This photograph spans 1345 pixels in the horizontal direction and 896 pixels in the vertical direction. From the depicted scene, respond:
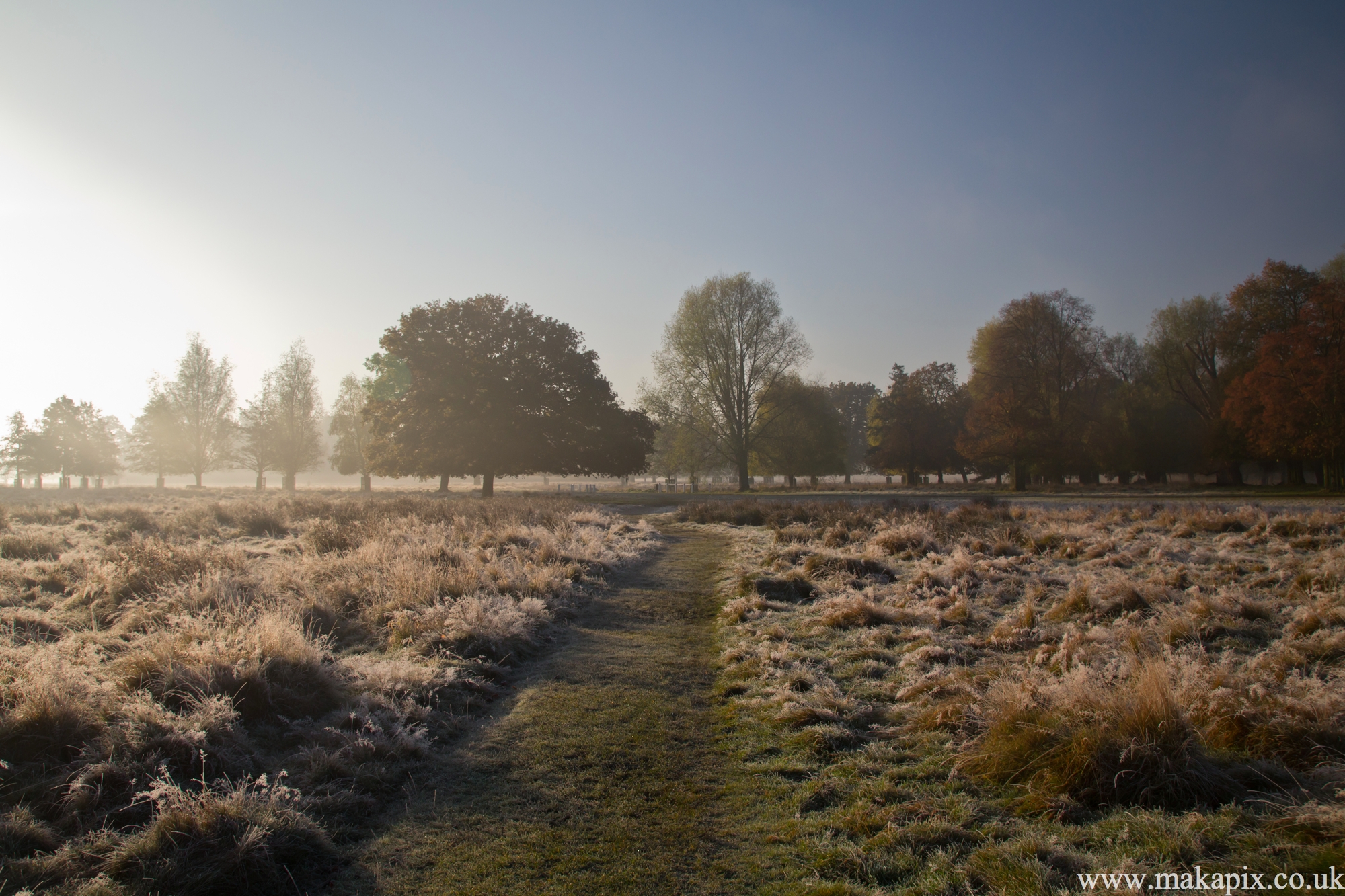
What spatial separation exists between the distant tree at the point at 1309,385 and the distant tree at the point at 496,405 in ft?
103

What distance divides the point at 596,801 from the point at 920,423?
5508 centimetres

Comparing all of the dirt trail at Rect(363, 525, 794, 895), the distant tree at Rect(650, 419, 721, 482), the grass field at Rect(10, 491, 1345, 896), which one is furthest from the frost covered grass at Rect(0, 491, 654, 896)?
the distant tree at Rect(650, 419, 721, 482)

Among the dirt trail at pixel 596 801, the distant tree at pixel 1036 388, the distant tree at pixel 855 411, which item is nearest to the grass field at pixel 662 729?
the dirt trail at pixel 596 801

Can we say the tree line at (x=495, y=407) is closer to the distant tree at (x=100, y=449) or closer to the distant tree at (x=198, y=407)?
the distant tree at (x=198, y=407)

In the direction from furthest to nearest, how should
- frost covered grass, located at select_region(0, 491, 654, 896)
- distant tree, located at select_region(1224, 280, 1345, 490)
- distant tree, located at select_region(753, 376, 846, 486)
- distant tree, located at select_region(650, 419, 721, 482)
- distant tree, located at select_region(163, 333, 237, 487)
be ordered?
distant tree, located at select_region(163, 333, 237, 487) → distant tree, located at select_region(753, 376, 846, 486) → distant tree, located at select_region(650, 419, 721, 482) → distant tree, located at select_region(1224, 280, 1345, 490) → frost covered grass, located at select_region(0, 491, 654, 896)

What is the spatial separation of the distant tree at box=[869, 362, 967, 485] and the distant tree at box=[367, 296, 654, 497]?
2685 cm

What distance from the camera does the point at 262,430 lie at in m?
52.6

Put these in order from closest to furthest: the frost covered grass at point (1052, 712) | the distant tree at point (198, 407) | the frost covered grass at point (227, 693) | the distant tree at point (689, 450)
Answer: the frost covered grass at point (1052, 712) < the frost covered grass at point (227, 693) < the distant tree at point (689, 450) < the distant tree at point (198, 407)

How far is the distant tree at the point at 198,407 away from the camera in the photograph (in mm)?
51625

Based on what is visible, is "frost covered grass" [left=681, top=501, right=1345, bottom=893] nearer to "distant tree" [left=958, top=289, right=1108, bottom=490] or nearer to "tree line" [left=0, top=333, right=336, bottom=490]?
"distant tree" [left=958, top=289, right=1108, bottom=490]

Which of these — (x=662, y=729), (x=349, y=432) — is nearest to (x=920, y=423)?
(x=349, y=432)

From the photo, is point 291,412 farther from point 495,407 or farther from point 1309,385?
point 1309,385

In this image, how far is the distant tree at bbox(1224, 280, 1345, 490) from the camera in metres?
28.8

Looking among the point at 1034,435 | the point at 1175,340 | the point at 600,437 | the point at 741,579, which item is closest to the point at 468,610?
the point at 741,579
